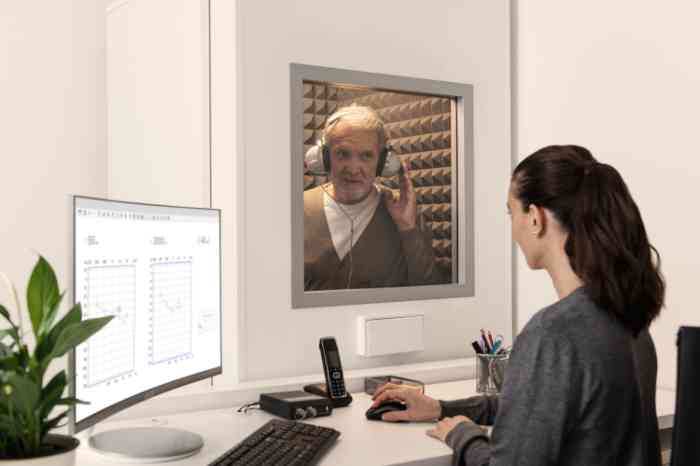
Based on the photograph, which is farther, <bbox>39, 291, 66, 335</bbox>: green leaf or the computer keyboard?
the computer keyboard

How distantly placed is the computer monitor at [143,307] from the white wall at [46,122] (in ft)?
4.03

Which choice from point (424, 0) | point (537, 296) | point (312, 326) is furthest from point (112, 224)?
point (537, 296)

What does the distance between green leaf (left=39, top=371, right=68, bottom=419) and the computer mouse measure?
86 centimetres

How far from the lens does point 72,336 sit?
1212mm

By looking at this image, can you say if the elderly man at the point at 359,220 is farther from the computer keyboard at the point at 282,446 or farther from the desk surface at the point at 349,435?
the computer keyboard at the point at 282,446

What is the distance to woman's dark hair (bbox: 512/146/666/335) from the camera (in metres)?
1.47

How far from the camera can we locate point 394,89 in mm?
2488

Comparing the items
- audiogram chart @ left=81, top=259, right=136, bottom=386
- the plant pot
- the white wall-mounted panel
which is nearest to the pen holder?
the white wall-mounted panel

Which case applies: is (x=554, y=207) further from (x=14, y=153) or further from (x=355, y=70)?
(x=14, y=153)

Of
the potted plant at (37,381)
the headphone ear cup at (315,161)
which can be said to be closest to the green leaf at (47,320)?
the potted plant at (37,381)

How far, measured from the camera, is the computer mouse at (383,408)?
1.94 meters

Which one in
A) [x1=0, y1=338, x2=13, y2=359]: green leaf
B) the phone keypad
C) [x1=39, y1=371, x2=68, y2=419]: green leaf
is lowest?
the phone keypad

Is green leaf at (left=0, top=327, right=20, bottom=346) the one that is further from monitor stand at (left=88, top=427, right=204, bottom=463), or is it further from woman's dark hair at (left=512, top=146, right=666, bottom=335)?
woman's dark hair at (left=512, top=146, right=666, bottom=335)

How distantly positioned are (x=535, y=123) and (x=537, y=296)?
584 mm
